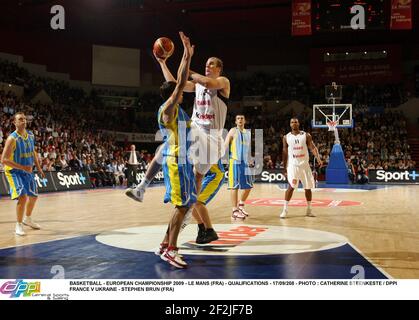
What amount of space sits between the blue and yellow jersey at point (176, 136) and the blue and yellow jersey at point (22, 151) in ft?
10.5

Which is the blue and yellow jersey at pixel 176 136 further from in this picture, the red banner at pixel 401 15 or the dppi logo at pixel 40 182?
the red banner at pixel 401 15

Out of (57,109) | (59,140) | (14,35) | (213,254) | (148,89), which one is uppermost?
(14,35)

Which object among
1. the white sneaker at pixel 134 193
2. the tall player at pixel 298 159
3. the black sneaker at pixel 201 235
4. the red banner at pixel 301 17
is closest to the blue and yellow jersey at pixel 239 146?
the tall player at pixel 298 159

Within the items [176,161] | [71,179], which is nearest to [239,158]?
[176,161]

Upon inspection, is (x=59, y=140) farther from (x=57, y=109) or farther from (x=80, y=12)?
(x=80, y=12)

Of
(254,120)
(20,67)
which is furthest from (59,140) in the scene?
(254,120)

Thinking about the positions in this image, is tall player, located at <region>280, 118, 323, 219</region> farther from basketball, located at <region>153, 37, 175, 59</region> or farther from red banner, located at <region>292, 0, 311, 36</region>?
red banner, located at <region>292, 0, 311, 36</region>

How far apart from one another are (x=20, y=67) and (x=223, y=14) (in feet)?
38.9

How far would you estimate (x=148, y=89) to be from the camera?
29.8 meters

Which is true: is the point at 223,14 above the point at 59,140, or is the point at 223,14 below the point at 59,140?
above

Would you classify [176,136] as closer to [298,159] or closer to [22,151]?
[22,151]

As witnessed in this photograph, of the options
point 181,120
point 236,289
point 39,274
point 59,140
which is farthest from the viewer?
point 59,140

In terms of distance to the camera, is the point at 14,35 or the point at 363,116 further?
the point at 363,116

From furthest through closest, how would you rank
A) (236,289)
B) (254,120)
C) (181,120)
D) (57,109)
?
(254,120), (57,109), (181,120), (236,289)
